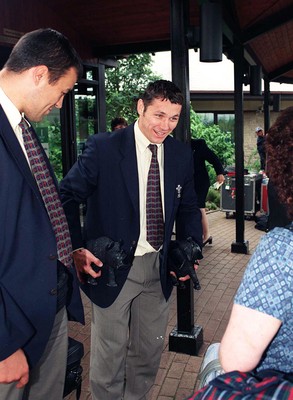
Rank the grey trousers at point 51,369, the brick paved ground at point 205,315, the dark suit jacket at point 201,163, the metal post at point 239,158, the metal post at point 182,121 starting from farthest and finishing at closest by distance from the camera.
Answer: the metal post at point 239,158 → the dark suit jacket at point 201,163 → the metal post at point 182,121 → the brick paved ground at point 205,315 → the grey trousers at point 51,369

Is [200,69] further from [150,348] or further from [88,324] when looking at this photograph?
[150,348]

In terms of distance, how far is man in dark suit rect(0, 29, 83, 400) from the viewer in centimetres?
160

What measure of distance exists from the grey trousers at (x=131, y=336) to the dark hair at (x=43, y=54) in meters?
1.17

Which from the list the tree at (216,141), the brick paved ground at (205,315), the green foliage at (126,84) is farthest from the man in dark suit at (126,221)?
the tree at (216,141)

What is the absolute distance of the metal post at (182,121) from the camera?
3602 millimetres

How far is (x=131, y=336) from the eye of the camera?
2693mm

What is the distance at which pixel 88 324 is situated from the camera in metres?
4.27

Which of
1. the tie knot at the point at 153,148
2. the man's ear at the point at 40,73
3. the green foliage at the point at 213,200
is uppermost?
the man's ear at the point at 40,73

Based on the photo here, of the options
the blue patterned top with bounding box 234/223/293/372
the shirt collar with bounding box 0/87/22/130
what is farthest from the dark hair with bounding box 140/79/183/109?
the blue patterned top with bounding box 234/223/293/372

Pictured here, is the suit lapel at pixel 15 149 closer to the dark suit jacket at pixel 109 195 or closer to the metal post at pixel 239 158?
the dark suit jacket at pixel 109 195

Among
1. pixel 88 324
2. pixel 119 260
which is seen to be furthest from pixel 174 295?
pixel 119 260

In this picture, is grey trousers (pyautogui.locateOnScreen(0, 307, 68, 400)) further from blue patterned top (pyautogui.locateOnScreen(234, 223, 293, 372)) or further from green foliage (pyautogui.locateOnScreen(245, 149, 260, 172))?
green foliage (pyautogui.locateOnScreen(245, 149, 260, 172))

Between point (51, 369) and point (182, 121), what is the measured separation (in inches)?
86.2

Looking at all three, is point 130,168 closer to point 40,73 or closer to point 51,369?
point 40,73
